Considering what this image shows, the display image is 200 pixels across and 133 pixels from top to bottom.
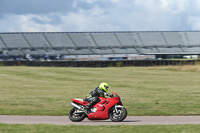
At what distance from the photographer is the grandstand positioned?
76438 millimetres

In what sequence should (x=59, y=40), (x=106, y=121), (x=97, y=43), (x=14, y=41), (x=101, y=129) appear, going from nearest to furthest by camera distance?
(x=101, y=129) → (x=106, y=121) → (x=14, y=41) → (x=97, y=43) → (x=59, y=40)

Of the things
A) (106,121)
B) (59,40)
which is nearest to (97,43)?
(59,40)

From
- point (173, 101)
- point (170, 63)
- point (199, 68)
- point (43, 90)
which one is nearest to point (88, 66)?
point (170, 63)

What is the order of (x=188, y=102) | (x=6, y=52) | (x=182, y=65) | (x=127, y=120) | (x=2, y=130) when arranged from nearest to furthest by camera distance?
(x=2, y=130) < (x=127, y=120) < (x=188, y=102) < (x=182, y=65) < (x=6, y=52)

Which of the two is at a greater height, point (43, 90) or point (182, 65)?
point (182, 65)

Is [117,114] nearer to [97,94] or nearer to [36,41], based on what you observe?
[97,94]

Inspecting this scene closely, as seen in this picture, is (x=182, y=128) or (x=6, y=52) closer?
(x=182, y=128)

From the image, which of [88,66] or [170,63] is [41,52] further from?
[170,63]

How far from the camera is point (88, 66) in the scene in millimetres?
40281

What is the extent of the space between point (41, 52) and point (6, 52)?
Result: 724cm

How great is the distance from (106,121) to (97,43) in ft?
234

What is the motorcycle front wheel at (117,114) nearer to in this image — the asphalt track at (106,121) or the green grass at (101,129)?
the asphalt track at (106,121)

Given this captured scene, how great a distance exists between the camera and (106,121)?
10703 millimetres

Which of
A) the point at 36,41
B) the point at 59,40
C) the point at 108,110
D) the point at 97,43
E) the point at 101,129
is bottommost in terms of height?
the point at 101,129
